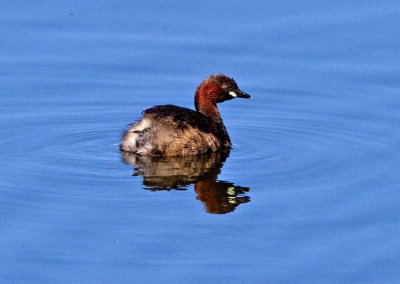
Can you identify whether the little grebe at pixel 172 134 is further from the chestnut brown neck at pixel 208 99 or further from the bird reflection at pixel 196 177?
the chestnut brown neck at pixel 208 99

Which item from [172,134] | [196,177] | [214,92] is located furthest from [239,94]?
[196,177]

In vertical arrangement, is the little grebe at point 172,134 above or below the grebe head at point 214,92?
below

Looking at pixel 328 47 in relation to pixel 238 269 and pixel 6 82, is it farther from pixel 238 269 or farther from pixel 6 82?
pixel 238 269

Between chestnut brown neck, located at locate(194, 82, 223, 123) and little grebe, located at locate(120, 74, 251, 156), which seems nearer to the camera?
little grebe, located at locate(120, 74, 251, 156)

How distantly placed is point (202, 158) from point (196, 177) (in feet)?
2.94

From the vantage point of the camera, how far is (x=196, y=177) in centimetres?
1054

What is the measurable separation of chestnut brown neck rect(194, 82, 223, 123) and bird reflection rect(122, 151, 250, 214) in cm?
91

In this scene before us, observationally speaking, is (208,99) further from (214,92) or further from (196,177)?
(196,177)

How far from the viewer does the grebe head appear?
40.3 feet

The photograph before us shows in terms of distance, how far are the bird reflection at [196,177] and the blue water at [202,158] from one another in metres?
0.03

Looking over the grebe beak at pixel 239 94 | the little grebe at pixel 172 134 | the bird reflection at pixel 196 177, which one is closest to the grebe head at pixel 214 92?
the grebe beak at pixel 239 94

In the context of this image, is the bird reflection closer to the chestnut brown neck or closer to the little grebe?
the little grebe

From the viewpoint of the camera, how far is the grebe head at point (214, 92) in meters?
12.3

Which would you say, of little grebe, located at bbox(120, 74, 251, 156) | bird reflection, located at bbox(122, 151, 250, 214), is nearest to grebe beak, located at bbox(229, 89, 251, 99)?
little grebe, located at bbox(120, 74, 251, 156)
